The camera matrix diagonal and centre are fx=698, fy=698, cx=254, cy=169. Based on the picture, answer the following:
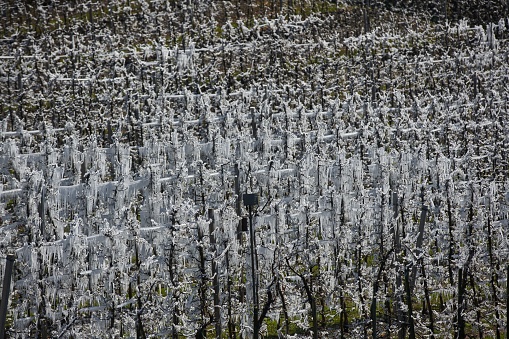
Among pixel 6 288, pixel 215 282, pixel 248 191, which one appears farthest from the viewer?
pixel 248 191

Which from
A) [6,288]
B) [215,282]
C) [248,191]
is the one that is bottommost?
[215,282]

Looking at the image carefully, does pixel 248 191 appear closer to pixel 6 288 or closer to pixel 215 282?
pixel 215 282

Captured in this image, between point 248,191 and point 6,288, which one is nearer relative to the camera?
point 6,288

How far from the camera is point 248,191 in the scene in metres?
31.8

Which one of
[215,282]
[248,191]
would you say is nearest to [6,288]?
[215,282]

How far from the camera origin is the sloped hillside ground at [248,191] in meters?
26.2

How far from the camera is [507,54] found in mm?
57094

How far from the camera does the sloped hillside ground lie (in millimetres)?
26234

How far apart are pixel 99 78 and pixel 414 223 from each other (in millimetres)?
25861

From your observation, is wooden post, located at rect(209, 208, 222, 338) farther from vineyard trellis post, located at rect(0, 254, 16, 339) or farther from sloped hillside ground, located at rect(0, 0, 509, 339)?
vineyard trellis post, located at rect(0, 254, 16, 339)

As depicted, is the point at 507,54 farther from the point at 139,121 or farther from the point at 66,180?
the point at 66,180

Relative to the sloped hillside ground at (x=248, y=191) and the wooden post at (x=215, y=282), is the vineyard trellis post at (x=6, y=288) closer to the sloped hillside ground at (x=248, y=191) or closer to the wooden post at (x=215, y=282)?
the sloped hillside ground at (x=248, y=191)

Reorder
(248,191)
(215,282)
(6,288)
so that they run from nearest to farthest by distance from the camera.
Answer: (6,288), (215,282), (248,191)

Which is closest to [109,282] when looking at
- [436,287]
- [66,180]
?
[66,180]
